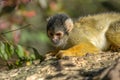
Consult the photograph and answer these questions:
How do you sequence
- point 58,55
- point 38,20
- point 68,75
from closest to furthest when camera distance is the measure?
point 68,75 < point 58,55 < point 38,20

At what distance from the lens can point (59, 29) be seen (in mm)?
7316

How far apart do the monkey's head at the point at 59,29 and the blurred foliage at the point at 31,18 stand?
0.33 metres

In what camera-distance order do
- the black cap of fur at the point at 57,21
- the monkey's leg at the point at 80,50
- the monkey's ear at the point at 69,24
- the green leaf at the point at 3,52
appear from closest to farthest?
the monkey's leg at the point at 80,50, the green leaf at the point at 3,52, the black cap of fur at the point at 57,21, the monkey's ear at the point at 69,24

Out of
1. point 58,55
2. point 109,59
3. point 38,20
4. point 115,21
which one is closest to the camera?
point 109,59

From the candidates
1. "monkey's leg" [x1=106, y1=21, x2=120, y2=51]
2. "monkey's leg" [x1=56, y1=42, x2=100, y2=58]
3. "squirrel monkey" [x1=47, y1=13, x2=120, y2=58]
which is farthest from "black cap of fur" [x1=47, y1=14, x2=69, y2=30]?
"monkey's leg" [x1=106, y1=21, x2=120, y2=51]

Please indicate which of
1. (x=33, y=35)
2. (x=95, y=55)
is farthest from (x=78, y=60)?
(x=33, y=35)

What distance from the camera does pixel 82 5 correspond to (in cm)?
1299

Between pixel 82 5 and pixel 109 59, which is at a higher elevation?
pixel 82 5

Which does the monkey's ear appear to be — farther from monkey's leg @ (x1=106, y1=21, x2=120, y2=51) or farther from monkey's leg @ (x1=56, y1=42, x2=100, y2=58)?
monkey's leg @ (x1=106, y1=21, x2=120, y2=51)

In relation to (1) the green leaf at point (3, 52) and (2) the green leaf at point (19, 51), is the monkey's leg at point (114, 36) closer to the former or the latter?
(2) the green leaf at point (19, 51)

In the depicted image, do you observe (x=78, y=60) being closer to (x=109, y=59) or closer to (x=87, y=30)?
(x=109, y=59)

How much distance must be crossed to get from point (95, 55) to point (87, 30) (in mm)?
1063

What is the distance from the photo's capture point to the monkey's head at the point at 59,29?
7.23 meters

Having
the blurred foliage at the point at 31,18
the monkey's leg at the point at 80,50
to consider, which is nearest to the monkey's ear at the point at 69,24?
the monkey's leg at the point at 80,50
